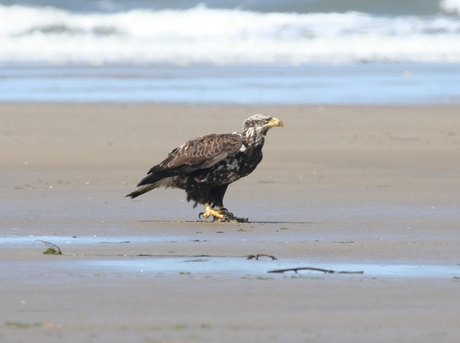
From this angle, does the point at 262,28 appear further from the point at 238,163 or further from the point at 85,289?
the point at 85,289

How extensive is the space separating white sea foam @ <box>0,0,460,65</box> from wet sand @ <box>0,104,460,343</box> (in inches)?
577

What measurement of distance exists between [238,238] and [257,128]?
1420mm

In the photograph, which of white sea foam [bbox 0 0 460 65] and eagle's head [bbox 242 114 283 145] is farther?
white sea foam [bbox 0 0 460 65]

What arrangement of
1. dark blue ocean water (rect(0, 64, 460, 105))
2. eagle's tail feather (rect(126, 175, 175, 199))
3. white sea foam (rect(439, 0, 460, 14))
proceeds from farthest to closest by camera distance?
1. white sea foam (rect(439, 0, 460, 14))
2. dark blue ocean water (rect(0, 64, 460, 105))
3. eagle's tail feather (rect(126, 175, 175, 199))

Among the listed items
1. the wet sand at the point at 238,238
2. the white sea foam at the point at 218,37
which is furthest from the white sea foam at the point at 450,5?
the wet sand at the point at 238,238

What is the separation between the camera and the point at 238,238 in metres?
7.63

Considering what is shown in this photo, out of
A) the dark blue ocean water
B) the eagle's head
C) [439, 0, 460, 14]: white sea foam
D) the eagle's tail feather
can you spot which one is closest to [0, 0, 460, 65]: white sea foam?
[439, 0, 460, 14]: white sea foam

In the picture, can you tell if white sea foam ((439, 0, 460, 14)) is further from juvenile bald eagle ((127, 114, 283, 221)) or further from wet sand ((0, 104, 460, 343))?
juvenile bald eagle ((127, 114, 283, 221))

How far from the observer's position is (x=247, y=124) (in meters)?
8.80

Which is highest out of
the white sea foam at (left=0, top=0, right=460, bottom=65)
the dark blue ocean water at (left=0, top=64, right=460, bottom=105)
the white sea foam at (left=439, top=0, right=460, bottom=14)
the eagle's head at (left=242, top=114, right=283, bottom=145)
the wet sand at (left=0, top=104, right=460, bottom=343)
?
the white sea foam at (left=439, top=0, right=460, bottom=14)

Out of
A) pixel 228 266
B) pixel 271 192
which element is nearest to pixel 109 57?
pixel 271 192

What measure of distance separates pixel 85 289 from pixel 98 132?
914cm

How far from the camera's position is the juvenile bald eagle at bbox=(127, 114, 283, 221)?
8.69 metres

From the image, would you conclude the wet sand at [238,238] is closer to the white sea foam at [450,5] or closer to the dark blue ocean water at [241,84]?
the dark blue ocean water at [241,84]
